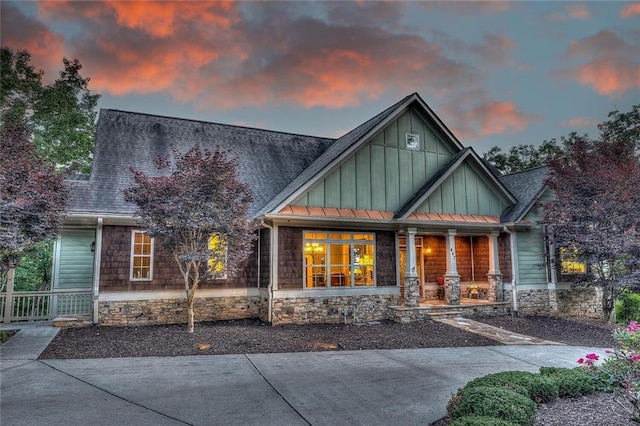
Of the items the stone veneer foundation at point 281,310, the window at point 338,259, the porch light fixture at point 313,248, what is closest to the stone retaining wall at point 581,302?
the stone veneer foundation at point 281,310

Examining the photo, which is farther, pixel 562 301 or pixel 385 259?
pixel 562 301

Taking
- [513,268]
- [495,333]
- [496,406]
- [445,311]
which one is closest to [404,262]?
[445,311]

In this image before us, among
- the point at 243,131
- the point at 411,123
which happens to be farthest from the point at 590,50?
the point at 243,131

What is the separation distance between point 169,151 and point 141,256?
416cm

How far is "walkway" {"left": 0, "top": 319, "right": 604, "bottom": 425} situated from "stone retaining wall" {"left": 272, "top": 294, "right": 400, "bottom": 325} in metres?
3.51

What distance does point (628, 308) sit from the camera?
1461 centimetres

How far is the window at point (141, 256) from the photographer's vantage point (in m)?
11.4

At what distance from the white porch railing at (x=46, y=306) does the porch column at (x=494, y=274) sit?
13202mm

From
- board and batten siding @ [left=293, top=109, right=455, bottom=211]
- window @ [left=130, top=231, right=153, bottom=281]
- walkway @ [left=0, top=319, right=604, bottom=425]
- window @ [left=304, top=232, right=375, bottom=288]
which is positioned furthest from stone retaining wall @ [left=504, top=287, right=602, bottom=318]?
window @ [left=130, top=231, right=153, bottom=281]

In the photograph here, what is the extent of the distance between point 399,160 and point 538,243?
6255 mm

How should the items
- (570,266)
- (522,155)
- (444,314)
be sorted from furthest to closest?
1. (522,155)
2. (570,266)
3. (444,314)

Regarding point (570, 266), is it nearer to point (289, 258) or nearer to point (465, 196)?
point (465, 196)

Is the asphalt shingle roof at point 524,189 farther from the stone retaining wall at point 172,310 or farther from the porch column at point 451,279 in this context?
the stone retaining wall at point 172,310

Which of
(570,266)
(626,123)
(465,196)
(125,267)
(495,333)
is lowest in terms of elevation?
(495,333)
